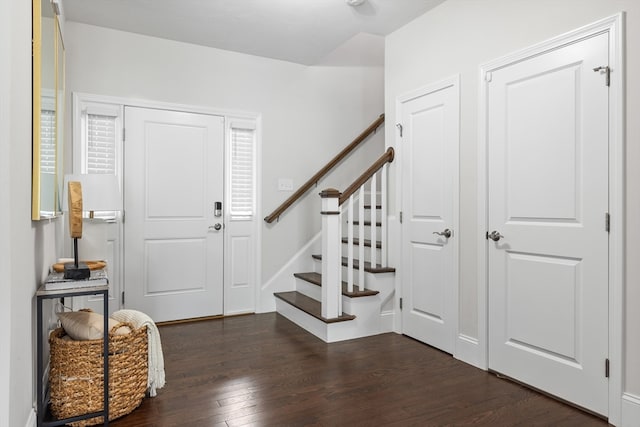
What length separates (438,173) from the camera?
3080 mm

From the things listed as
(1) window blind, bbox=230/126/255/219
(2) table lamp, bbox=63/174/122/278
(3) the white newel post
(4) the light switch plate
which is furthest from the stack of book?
(4) the light switch plate

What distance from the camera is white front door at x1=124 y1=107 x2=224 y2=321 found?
362 centimetres

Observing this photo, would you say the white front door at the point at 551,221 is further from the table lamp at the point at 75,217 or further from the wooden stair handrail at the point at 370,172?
the table lamp at the point at 75,217

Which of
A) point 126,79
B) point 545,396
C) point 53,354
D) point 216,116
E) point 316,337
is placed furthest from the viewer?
point 216,116

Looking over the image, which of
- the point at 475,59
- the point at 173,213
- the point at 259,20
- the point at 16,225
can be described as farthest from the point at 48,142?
the point at 475,59

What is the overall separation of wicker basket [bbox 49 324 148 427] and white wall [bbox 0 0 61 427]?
11cm

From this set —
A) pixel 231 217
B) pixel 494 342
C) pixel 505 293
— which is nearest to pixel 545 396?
pixel 494 342

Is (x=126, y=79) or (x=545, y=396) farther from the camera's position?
(x=126, y=79)

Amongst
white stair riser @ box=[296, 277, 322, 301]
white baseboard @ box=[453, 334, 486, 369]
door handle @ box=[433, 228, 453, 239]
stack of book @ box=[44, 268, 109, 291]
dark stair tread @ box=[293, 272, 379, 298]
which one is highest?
door handle @ box=[433, 228, 453, 239]

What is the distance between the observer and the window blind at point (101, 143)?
136 inches

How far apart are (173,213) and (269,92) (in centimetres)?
159

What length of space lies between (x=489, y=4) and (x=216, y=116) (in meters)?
2.54

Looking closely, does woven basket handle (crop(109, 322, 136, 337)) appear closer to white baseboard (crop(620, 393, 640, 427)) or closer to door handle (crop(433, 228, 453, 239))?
door handle (crop(433, 228, 453, 239))

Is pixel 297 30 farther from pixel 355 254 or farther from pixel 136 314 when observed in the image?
pixel 136 314
